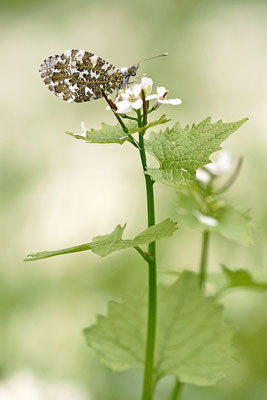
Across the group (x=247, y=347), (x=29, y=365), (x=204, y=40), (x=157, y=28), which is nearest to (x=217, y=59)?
(x=204, y=40)

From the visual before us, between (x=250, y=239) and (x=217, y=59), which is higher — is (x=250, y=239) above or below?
below

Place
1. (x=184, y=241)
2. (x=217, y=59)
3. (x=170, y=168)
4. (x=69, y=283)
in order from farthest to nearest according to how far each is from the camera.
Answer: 1. (x=217, y=59)
2. (x=184, y=241)
3. (x=69, y=283)
4. (x=170, y=168)

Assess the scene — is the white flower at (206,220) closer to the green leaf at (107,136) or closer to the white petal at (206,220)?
the white petal at (206,220)

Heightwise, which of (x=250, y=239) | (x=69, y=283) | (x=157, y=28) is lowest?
(x=69, y=283)

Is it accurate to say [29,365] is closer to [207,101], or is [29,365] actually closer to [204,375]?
[204,375]

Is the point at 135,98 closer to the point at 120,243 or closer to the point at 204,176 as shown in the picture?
the point at 120,243

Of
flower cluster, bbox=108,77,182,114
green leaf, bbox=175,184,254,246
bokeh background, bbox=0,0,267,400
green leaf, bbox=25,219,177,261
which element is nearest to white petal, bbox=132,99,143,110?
flower cluster, bbox=108,77,182,114
